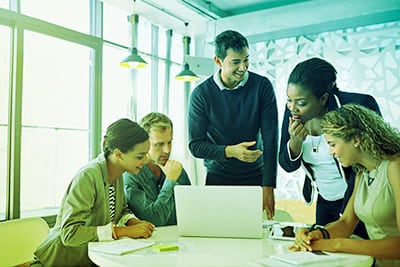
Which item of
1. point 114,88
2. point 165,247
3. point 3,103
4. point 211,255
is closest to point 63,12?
point 114,88

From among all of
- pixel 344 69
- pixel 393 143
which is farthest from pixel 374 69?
pixel 393 143

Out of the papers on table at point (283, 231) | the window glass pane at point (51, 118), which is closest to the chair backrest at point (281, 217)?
the papers on table at point (283, 231)

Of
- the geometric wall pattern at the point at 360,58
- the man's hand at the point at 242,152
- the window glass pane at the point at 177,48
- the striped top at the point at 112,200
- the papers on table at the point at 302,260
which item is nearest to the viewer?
the papers on table at the point at 302,260

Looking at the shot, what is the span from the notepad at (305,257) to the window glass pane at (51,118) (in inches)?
105

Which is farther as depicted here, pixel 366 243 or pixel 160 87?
pixel 160 87

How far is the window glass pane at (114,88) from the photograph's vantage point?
4473 millimetres

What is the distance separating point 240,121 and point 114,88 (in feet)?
7.19

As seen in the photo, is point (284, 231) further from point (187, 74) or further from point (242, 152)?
point (187, 74)

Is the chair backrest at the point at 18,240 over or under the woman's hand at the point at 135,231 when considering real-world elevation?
under

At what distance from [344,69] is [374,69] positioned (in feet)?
1.08

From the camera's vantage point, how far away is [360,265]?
1488mm

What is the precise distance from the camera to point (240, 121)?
2.80 m

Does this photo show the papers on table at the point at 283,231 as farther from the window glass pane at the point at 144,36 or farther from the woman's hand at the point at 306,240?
the window glass pane at the point at 144,36

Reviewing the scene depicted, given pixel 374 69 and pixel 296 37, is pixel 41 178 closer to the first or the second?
pixel 296 37
